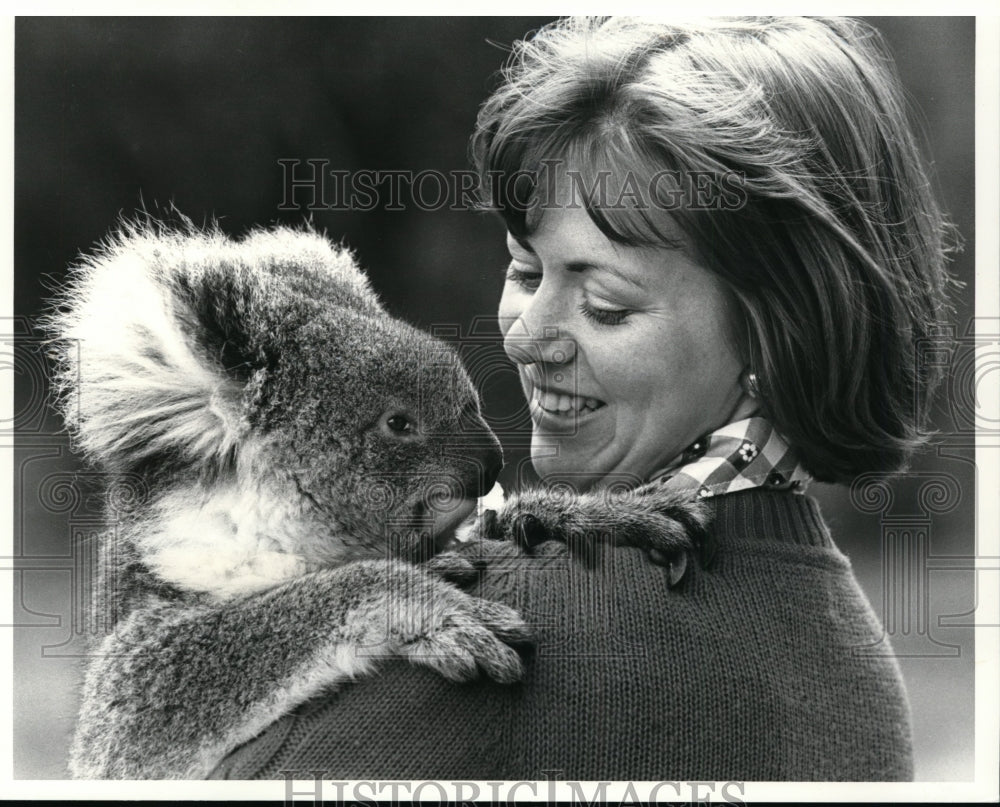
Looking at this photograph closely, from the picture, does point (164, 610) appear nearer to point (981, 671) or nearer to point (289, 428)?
point (289, 428)

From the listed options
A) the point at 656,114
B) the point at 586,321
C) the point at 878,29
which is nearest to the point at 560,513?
the point at 586,321

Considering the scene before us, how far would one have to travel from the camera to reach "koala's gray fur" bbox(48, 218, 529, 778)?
178cm

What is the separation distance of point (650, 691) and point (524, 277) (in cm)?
90

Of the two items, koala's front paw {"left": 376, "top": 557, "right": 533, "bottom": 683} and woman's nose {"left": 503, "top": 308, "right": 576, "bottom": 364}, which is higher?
woman's nose {"left": 503, "top": 308, "right": 576, "bottom": 364}

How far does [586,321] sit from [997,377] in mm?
1188

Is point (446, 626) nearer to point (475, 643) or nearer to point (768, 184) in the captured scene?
point (475, 643)

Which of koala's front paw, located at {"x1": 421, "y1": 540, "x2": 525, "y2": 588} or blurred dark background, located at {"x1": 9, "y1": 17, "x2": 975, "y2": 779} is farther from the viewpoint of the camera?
blurred dark background, located at {"x1": 9, "y1": 17, "x2": 975, "y2": 779}

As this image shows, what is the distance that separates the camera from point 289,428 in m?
1.89

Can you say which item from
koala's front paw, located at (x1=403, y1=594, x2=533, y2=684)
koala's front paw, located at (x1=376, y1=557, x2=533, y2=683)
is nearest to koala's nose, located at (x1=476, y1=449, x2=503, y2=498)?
koala's front paw, located at (x1=376, y1=557, x2=533, y2=683)

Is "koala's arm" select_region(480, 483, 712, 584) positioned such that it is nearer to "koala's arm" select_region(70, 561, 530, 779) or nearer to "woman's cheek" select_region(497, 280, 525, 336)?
"koala's arm" select_region(70, 561, 530, 779)

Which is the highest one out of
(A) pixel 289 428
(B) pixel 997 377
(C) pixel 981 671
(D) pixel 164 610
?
(B) pixel 997 377

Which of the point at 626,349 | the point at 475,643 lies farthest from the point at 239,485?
the point at 626,349

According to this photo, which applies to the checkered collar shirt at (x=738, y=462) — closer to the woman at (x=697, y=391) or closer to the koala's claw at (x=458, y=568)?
the woman at (x=697, y=391)

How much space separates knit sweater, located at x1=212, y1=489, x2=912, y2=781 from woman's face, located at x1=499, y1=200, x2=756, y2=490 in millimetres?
207
